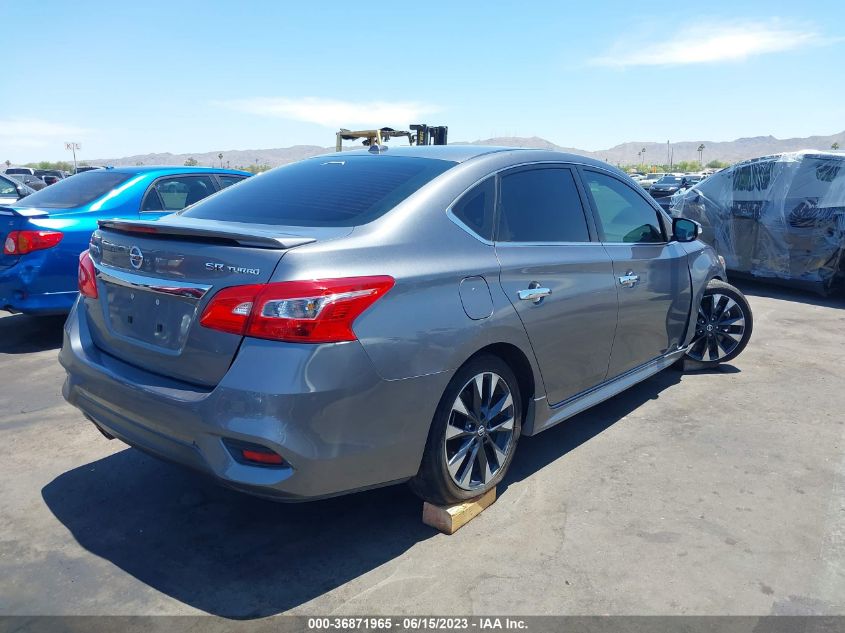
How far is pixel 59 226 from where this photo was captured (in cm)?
578

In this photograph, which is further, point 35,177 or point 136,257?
point 35,177

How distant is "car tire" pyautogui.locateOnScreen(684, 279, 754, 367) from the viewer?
5.43 meters

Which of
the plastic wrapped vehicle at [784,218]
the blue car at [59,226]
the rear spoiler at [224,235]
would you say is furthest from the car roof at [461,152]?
the plastic wrapped vehicle at [784,218]

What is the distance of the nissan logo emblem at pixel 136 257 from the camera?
2.76 m

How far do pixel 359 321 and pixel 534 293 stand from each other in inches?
42.6

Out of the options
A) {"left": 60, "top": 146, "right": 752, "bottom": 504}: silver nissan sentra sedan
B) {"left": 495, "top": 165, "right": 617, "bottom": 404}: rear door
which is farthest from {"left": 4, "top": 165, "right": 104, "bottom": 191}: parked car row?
{"left": 495, "top": 165, "right": 617, "bottom": 404}: rear door

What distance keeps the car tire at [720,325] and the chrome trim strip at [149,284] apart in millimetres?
4144

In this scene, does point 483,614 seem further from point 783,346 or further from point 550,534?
point 783,346

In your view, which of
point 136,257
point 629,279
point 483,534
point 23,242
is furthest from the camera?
point 23,242

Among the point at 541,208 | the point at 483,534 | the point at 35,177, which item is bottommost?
the point at 35,177

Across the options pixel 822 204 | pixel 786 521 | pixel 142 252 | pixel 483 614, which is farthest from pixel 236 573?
pixel 822 204

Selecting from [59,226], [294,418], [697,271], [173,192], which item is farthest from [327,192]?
[173,192]

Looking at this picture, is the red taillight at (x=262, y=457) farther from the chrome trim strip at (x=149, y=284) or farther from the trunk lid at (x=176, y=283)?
the chrome trim strip at (x=149, y=284)

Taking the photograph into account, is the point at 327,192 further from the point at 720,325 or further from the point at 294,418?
the point at 720,325
